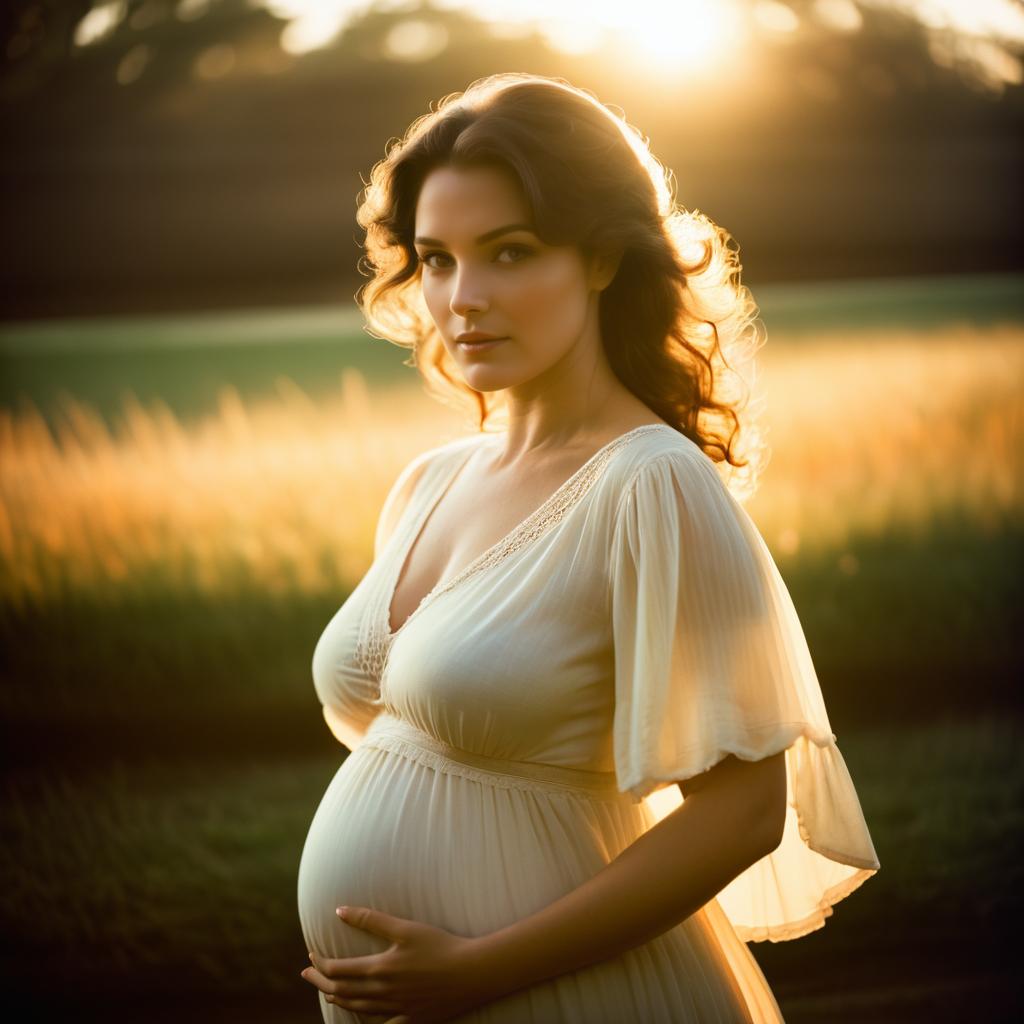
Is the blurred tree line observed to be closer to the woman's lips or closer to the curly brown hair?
the curly brown hair

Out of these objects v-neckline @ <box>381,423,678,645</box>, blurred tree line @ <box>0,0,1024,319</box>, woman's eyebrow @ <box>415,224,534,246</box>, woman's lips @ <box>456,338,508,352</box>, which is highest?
blurred tree line @ <box>0,0,1024,319</box>

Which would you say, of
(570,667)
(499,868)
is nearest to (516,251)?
(570,667)

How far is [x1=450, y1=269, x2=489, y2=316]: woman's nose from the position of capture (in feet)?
4.04

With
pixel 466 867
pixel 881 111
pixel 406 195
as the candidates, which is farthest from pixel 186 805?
pixel 881 111

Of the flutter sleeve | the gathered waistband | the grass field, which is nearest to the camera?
the flutter sleeve

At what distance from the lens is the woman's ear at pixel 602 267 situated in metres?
1.30

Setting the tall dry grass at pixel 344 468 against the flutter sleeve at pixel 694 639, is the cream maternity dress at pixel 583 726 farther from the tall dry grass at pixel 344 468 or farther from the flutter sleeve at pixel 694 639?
the tall dry grass at pixel 344 468

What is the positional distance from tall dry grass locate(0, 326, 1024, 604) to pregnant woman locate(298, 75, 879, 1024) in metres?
1.11

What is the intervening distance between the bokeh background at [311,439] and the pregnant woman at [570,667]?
1121 millimetres

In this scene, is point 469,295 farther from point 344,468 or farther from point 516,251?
point 344,468

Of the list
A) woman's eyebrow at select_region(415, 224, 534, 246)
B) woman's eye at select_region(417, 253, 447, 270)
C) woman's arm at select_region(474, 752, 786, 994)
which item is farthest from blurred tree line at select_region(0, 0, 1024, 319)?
woman's arm at select_region(474, 752, 786, 994)

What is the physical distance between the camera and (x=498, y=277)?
1.24 metres

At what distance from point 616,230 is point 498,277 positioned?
0.14 meters

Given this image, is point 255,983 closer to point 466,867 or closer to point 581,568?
point 466,867
